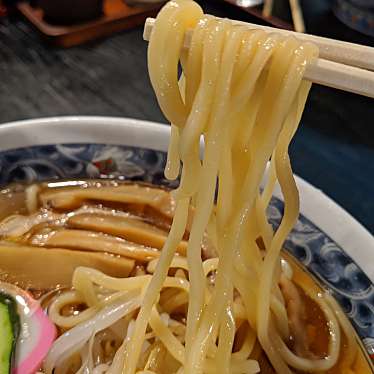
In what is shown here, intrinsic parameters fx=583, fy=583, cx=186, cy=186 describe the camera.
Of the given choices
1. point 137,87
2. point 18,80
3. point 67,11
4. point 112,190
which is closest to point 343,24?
point 137,87

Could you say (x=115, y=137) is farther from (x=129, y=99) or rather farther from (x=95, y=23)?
(x=95, y=23)

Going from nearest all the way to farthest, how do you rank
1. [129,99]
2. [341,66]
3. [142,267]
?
1. [341,66]
2. [142,267]
3. [129,99]

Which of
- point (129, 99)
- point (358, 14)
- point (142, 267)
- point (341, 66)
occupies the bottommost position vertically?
point (129, 99)

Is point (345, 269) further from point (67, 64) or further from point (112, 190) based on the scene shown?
point (67, 64)

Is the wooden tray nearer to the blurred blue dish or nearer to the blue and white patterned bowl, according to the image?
the blurred blue dish

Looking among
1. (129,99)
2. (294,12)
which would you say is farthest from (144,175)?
(294,12)
